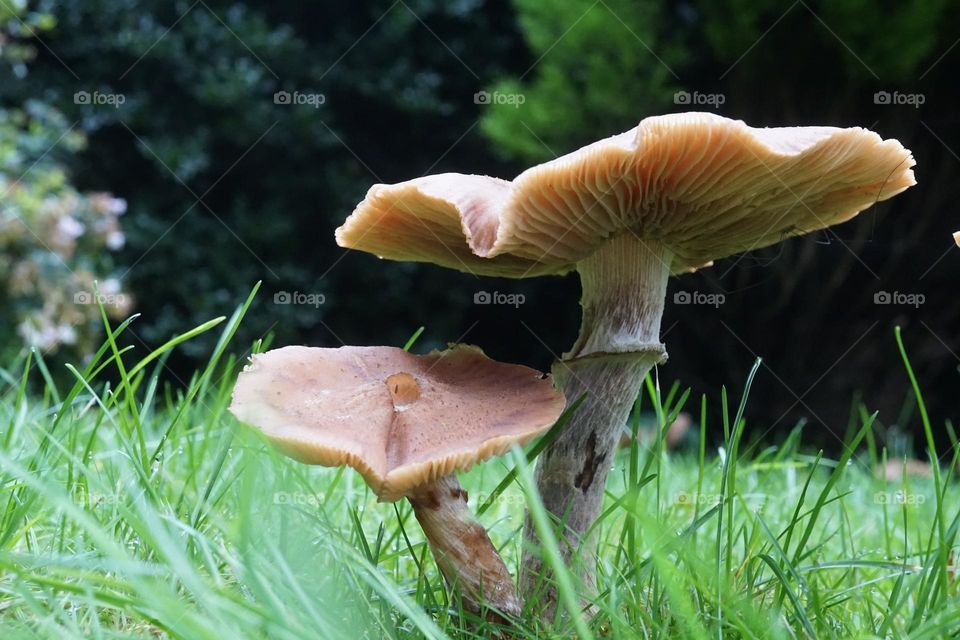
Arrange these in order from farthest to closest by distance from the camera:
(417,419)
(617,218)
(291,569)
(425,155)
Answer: (425,155), (617,218), (417,419), (291,569)

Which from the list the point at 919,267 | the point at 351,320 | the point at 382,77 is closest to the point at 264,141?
the point at 382,77

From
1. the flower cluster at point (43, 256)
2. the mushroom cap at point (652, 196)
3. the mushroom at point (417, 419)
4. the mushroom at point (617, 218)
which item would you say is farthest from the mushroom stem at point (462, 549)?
the flower cluster at point (43, 256)

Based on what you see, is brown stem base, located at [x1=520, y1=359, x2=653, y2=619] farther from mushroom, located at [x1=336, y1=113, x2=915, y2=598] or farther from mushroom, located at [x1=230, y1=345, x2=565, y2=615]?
mushroom, located at [x1=230, y1=345, x2=565, y2=615]

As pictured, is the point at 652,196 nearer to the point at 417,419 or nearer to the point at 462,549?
the point at 417,419

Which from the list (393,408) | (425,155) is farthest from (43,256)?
(393,408)

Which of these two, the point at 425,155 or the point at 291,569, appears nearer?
the point at 291,569

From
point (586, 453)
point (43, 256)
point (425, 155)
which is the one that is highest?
point (425, 155)

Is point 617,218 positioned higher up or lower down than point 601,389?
higher up
